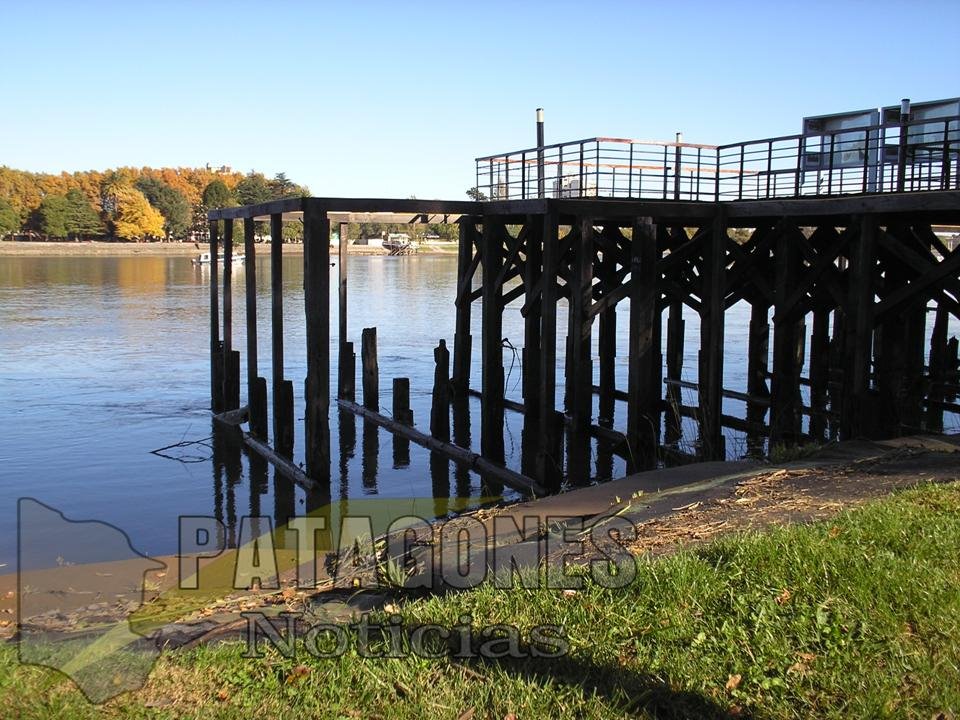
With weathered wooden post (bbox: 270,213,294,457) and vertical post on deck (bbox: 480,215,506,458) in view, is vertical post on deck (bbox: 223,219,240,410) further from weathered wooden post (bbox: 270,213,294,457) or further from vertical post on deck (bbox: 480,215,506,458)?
vertical post on deck (bbox: 480,215,506,458)

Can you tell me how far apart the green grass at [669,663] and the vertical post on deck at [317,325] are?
7.13 meters

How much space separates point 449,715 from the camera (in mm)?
4184

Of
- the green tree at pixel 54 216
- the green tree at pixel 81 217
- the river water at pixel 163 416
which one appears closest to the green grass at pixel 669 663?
the river water at pixel 163 416

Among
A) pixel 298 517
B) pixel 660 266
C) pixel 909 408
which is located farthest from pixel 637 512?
pixel 909 408

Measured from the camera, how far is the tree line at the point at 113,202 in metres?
108

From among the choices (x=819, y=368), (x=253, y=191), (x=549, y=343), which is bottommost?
(x=819, y=368)

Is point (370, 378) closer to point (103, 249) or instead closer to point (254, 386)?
point (254, 386)

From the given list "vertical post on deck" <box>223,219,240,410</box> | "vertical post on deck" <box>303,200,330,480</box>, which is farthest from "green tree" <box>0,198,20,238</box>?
"vertical post on deck" <box>303,200,330,480</box>

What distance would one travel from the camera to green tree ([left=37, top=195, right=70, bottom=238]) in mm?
106500

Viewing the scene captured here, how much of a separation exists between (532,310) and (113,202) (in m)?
112

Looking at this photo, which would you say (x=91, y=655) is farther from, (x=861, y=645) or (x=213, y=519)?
(x=213, y=519)

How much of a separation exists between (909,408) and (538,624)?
1126cm

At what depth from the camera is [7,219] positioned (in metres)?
103

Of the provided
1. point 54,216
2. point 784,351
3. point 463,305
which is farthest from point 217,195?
point 784,351
